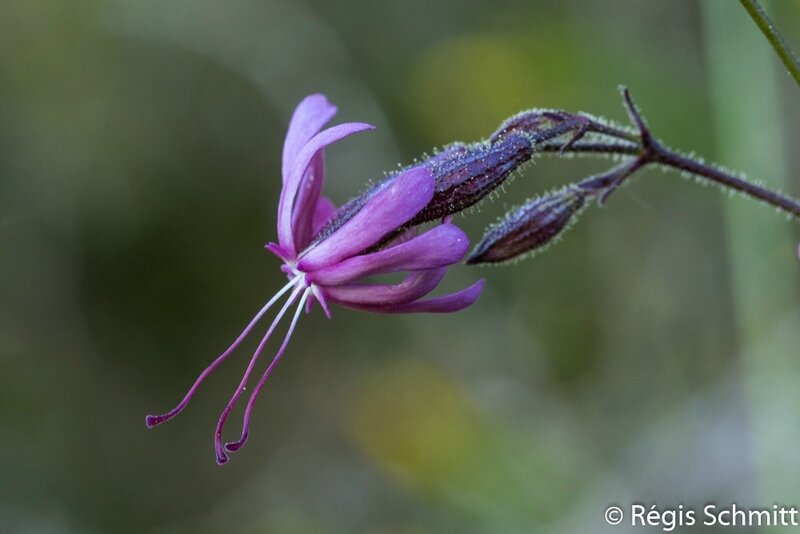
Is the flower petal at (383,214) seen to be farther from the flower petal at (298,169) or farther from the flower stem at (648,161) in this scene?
Result: the flower stem at (648,161)

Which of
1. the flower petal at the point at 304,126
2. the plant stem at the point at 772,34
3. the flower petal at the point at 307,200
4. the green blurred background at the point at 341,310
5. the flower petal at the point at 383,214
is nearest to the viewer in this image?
the plant stem at the point at 772,34

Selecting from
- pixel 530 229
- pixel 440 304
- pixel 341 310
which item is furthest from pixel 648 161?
pixel 341 310

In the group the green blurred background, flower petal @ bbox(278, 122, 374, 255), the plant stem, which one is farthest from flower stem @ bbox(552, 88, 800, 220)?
the green blurred background

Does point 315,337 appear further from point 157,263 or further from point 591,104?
point 591,104

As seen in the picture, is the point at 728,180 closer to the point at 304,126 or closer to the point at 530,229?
the point at 530,229

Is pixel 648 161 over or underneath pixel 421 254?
over

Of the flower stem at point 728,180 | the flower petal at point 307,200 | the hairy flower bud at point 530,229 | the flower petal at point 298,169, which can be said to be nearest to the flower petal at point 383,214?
the flower petal at point 298,169

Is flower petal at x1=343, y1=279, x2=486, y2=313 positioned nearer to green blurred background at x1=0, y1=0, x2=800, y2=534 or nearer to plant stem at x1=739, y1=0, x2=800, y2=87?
plant stem at x1=739, y1=0, x2=800, y2=87
